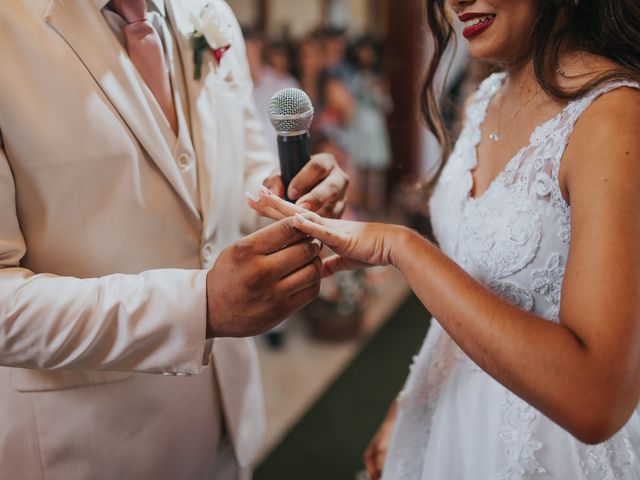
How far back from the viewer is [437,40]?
1572mm

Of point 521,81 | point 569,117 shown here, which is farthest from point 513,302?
point 521,81

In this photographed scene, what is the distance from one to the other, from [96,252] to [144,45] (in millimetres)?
441

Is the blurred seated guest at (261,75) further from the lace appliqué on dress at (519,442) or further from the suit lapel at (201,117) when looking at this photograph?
the lace appliqué on dress at (519,442)

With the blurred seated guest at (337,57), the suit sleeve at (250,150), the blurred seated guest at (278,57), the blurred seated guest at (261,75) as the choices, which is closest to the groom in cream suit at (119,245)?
the suit sleeve at (250,150)

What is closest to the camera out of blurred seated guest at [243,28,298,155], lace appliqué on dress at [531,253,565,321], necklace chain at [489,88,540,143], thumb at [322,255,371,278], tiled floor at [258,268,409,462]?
lace appliqué on dress at [531,253,565,321]

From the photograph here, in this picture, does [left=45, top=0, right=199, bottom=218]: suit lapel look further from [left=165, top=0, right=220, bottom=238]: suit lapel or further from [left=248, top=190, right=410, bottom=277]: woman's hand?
[left=248, top=190, right=410, bottom=277]: woman's hand

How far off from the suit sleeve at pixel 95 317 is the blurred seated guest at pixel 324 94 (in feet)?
14.2

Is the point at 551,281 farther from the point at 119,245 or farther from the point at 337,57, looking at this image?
the point at 337,57

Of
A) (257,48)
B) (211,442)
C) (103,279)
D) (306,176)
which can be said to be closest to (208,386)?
(211,442)

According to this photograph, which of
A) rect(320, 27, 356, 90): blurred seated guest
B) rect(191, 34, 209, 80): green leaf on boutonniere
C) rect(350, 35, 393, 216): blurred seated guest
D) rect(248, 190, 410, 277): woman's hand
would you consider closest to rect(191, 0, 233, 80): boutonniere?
rect(191, 34, 209, 80): green leaf on boutonniere

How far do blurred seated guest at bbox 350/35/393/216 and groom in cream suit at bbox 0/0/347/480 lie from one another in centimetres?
491

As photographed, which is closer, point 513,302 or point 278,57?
point 513,302

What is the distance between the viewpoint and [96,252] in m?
1.21

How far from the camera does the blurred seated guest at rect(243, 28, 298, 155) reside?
4.56 m
